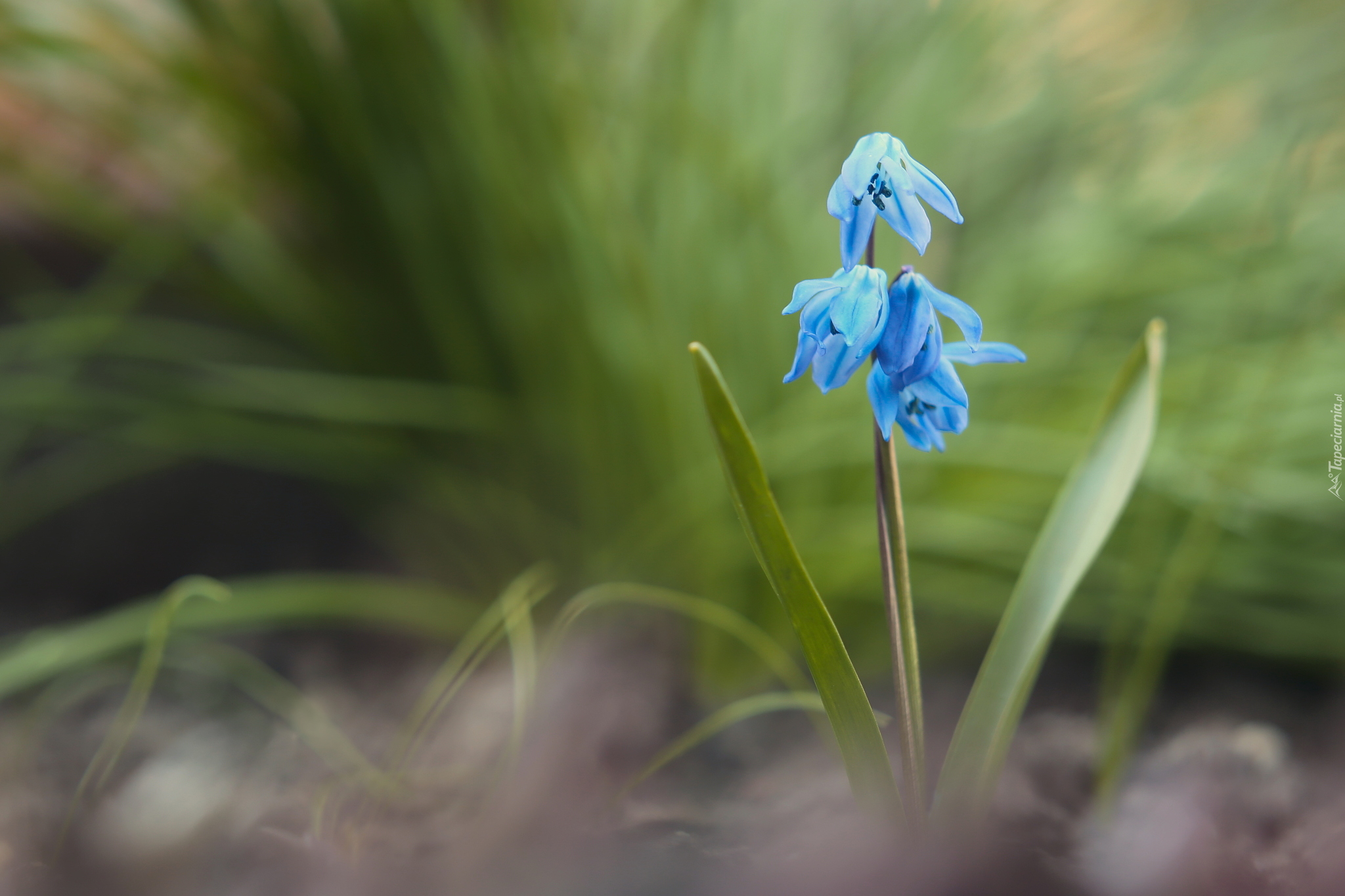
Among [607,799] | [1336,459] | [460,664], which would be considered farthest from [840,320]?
[1336,459]

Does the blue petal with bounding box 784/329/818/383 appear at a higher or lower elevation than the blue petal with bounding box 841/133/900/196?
lower

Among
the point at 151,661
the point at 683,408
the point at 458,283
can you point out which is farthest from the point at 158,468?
the point at 683,408

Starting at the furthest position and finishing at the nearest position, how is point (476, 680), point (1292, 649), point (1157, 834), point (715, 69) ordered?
point (715, 69) < point (476, 680) < point (1292, 649) < point (1157, 834)

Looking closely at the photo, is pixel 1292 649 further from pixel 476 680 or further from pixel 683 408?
pixel 476 680

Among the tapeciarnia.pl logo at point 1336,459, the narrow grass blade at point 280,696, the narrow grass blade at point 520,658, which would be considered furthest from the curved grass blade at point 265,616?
the tapeciarnia.pl logo at point 1336,459

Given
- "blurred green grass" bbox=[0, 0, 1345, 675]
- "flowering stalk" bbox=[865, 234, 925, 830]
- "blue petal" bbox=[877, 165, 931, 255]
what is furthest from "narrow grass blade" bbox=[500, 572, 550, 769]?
"blue petal" bbox=[877, 165, 931, 255]

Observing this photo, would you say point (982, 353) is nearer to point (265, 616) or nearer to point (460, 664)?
point (460, 664)

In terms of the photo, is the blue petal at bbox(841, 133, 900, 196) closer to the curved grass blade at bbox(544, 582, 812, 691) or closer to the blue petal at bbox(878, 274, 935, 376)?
the blue petal at bbox(878, 274, 935, 376)

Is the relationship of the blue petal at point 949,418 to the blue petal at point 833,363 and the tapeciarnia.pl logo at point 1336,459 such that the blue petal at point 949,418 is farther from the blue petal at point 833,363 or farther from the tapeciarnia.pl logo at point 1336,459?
the tapeciarnia.pl logo at point 1336,459
